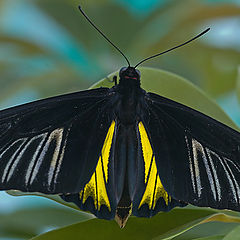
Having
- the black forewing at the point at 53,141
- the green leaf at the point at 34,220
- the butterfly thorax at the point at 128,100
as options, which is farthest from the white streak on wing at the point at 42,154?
the green leaf at the point at 34,220

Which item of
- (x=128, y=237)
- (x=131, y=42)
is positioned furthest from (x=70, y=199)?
(x=131, y=42)

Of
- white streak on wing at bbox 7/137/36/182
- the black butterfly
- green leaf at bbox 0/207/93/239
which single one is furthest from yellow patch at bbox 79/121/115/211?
green leaf at bbox 0/207/93/239

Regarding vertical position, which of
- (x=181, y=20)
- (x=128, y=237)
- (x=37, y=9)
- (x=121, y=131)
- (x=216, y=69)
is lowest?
(x=128, y=237)

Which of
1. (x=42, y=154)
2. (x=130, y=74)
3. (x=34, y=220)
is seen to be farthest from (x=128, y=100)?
(x=34, y=220)

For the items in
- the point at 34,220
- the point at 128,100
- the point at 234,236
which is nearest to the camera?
the point at 234,236

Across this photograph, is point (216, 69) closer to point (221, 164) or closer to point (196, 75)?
point (196, 75)

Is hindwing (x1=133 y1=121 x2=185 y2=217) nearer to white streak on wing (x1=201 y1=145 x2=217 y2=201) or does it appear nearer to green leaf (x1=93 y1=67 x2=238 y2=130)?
white streak on wing (x1=201 y1=145 x2=217 y2=201)

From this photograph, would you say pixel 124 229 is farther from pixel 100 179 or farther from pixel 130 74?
pixel 130 74
